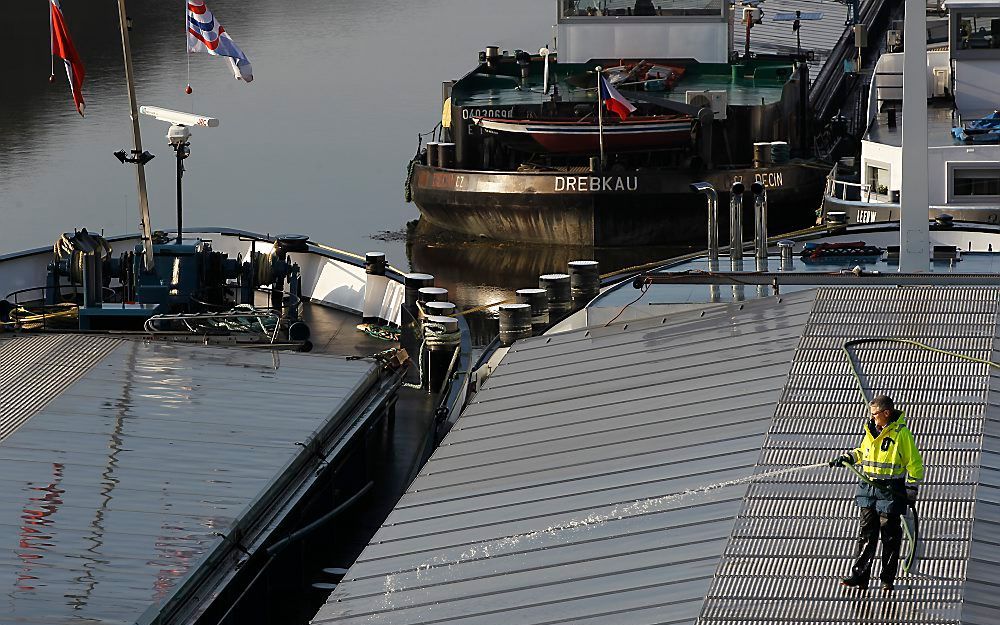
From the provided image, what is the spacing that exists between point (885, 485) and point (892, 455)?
203 mm

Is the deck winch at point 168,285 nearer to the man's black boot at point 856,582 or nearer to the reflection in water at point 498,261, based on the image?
the man's black boot at point 856,582

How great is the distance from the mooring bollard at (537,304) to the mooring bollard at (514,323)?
0.44m

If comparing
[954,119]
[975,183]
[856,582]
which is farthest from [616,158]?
[856,582]

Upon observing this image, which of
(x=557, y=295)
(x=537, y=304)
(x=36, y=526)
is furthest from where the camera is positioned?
(x=557, y=295)

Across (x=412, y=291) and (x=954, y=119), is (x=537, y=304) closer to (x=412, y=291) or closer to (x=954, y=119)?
(x=412, y=291)

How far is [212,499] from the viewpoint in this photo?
13.6m

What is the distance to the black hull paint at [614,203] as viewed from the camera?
33.3 m

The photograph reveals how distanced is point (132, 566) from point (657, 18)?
96.6 feet

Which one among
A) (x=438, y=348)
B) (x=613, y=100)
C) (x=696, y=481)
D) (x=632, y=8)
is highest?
(x=632, y=8)

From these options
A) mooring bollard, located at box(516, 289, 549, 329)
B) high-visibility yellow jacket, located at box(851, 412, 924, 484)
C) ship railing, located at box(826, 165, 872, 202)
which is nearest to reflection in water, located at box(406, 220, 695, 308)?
ship railing, located at box(826, 165, 872, 202)

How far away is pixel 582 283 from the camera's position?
19.3m

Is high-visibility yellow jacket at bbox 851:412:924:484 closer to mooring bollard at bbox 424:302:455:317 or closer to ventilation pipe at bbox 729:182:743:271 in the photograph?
ventilation pipe at bbox 729:182:743:271

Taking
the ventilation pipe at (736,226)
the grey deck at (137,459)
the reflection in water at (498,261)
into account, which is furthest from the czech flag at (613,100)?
the grey deck at (137,459)

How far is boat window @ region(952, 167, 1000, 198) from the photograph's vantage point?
28.6m
